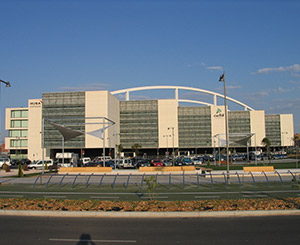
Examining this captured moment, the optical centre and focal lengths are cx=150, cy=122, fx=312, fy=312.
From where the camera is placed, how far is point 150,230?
10.1 metres

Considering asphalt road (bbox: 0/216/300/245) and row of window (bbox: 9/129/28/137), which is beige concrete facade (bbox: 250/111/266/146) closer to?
row of window (bbox: 9/129/28/137)

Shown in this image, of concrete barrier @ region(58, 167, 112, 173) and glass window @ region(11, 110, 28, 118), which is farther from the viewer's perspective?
glass window @ region(11, 110, 28, 118)

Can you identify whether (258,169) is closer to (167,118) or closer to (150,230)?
(150,230)

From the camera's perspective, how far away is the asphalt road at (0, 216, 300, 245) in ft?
29.1

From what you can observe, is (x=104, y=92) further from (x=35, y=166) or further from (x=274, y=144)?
(x=274, y=144)

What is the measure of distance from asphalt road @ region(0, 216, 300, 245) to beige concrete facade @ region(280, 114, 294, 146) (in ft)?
425

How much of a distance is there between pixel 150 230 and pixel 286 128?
135m

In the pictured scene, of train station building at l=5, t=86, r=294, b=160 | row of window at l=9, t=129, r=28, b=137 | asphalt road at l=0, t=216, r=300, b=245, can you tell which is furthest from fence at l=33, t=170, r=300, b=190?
row of window at l=9, t=129, r=28, b=137

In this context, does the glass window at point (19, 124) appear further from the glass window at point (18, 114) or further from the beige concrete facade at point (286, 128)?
the beige concrete facade at point (286, 128)

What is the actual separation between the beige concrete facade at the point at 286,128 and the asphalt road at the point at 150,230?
129533 mm

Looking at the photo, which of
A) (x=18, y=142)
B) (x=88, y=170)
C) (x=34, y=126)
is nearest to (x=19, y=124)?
(x=18, y=142)

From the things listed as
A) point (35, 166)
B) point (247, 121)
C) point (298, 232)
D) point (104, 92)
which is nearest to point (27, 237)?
point (298, 232)

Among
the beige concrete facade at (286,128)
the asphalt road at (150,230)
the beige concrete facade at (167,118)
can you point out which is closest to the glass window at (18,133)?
the beige concrete facade at (167,118)

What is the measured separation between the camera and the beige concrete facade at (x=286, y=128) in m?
131
